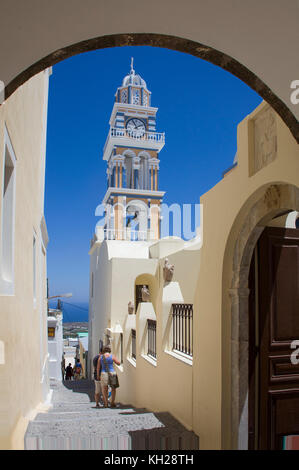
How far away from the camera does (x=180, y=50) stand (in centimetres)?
233

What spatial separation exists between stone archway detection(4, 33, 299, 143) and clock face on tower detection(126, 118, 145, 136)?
20423 mm

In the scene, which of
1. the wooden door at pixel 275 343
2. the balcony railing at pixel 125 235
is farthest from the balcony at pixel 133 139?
the wooden door at pixel 275 343

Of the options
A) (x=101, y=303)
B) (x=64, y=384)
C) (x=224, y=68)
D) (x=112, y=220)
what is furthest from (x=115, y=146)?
(x=224, y=68)

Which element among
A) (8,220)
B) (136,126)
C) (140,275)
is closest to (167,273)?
(8,220)

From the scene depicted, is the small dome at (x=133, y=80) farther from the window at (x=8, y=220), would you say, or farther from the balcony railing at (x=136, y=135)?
the window at (x=8, y=220)

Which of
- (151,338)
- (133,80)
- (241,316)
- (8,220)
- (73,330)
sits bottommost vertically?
(73,330)

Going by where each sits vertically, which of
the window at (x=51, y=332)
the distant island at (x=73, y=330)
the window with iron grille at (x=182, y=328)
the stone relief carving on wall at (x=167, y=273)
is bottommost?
the distant island at (x=73, y=330)

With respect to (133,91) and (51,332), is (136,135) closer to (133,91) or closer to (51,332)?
(133,91)

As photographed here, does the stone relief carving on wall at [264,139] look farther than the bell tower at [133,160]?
No

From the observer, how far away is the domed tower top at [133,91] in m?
23.3

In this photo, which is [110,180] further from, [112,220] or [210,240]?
[210,240]

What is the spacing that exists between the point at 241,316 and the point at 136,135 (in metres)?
19.2

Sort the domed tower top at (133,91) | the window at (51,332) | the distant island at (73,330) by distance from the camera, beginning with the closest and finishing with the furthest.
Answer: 1. the window at (51,332)
2. the domed tower top at (133,91)
3. the distant island at (73,330)

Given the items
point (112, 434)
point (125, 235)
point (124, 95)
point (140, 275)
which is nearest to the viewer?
point (112, 434)
